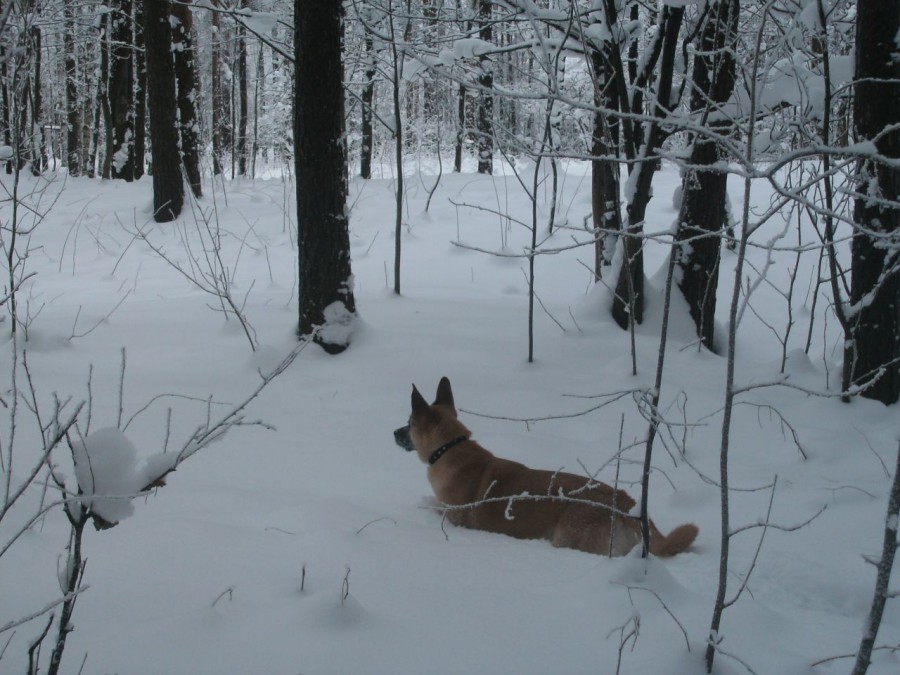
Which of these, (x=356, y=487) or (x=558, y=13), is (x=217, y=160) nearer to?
(x=558, y=13)

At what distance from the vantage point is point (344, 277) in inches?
225

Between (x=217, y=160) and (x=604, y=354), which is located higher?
(x=217, y=160)

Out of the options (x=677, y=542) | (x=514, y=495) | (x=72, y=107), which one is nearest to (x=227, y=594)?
(x=514, y=495)

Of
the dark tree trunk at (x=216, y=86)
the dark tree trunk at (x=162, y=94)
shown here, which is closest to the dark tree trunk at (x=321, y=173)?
the dark tree trunk at (x=162, y=94)

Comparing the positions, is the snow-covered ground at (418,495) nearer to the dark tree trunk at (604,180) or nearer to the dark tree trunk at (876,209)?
the dark tree trunk at (876,209)

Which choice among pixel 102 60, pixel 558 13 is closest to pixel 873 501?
pixel 558 13

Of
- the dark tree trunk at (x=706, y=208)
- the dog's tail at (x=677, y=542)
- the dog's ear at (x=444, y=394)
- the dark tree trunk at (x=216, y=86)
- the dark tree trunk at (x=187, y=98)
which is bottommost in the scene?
the dog's tail at (x=677, y=542)

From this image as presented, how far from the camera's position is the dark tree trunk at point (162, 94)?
35.3ft

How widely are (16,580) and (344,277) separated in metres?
3.61

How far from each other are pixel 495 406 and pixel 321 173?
91.9 inches

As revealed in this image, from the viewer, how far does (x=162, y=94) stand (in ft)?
36.0

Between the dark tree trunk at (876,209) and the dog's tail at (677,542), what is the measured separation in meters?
2.25

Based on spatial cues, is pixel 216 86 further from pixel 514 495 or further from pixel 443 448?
Answer: pixel 514 495

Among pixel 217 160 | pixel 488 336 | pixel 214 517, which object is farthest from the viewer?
pixel 217 160
